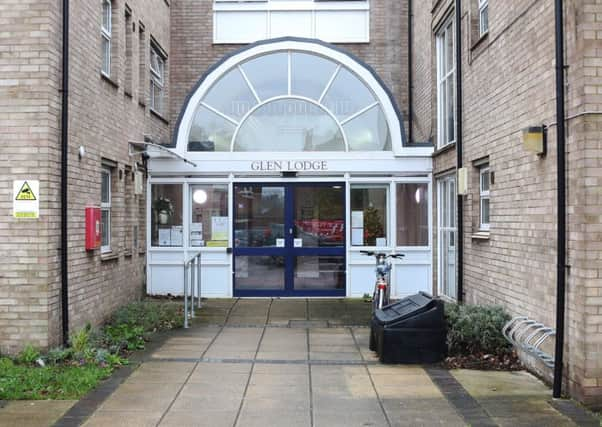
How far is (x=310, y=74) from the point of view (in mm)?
13891

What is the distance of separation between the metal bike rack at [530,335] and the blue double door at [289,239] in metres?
6.12

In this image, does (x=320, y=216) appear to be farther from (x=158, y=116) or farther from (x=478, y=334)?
(x=478, y=334)

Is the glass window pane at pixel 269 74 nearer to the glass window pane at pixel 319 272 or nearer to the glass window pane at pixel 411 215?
the glass window pane at pixel 411 215

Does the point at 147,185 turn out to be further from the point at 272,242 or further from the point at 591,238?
the point at 591,238

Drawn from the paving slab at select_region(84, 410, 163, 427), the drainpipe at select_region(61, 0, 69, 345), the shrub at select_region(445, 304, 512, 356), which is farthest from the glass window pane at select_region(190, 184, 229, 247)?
the paving slab at select_region(84, 410, 163, 427)

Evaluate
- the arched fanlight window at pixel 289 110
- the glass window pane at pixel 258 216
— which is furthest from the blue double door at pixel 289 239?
the arched fanlight window at pixel 289 110

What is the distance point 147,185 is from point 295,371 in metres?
7.09

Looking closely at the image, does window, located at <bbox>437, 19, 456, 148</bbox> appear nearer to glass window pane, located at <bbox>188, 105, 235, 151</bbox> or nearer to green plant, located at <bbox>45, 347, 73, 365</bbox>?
glass window pane, located at <bbox>188, 105, 235, 151</bbox>

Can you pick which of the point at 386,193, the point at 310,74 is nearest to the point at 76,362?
the point at 386,193

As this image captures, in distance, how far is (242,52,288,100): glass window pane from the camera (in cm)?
1382

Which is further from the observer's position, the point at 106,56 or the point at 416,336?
the point at 106,56

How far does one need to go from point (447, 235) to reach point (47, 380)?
801 cm

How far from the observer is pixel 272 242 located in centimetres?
Result: 1373

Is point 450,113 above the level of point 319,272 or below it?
above
